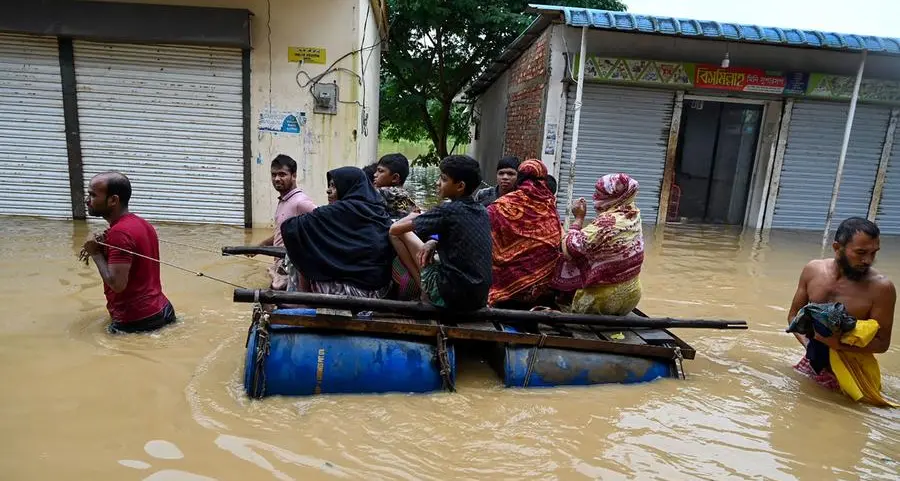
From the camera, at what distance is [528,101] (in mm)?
11094

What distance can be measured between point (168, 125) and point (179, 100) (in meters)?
0.40

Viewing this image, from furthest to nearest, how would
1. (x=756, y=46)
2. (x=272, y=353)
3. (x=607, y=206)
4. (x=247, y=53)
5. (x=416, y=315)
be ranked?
1. (x=756, y=46)
2. (x=247, y=53)
3. (x=607, y=206)
4. (x=416, y=315)
5. (x=272, y=353)

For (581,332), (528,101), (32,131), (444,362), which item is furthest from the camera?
(528,101)

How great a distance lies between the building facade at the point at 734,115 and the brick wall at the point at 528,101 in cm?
4

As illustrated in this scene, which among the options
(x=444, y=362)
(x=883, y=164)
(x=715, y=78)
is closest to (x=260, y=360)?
A: (x=444, y=362)

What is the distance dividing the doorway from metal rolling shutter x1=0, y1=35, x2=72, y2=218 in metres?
11.0

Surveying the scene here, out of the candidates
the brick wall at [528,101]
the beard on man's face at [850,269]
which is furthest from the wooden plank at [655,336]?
the brick wall at [528,101]

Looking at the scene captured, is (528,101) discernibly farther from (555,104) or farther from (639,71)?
(639,71)

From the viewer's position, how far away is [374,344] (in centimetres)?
323

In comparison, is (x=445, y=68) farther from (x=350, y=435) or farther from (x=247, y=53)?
(x=350, y=435)

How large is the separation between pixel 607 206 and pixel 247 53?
19.8 feet

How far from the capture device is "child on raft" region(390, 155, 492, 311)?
3.38 meters

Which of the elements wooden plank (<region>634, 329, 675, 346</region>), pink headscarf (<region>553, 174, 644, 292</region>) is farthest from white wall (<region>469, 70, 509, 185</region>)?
wooden plank (<region>634, 329, 675, 346</region>)

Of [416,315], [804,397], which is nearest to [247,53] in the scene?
[416,315]
